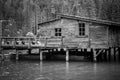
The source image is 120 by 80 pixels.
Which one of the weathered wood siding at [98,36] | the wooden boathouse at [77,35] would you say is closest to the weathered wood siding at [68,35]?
the wooden boathouse at [77,35]

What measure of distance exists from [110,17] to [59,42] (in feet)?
113

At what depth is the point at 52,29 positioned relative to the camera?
31188mm

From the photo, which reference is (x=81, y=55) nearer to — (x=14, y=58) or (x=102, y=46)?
(x=102, y=46)

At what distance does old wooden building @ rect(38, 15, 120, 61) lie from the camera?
29.7 metres

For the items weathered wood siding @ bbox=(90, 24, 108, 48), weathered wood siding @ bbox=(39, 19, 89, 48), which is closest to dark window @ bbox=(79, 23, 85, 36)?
weathered wood siding @ bbox=(39, 19, 89, 48)

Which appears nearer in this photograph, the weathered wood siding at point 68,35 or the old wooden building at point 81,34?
the old wooden building at point 81,34

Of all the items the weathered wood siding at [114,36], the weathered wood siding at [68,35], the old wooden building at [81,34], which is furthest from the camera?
the weathered wood siding at [114,36]

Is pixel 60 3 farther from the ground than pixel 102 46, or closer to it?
farther from the ground

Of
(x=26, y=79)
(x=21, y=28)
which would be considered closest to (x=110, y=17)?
(x=21, y=28)

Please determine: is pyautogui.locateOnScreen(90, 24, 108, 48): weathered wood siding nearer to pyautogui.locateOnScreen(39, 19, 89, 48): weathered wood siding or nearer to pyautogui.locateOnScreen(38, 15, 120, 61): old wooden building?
pyautogui.locateOnScreen(38, 15, 120, 61): old wooden building

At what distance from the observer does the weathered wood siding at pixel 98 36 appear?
2970 cm

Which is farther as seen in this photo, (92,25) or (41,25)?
(41,25)

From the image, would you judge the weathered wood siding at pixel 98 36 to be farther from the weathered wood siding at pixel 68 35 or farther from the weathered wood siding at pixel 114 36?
the weathered wood siding at pixel 114 36

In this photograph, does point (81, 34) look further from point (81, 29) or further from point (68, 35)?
point (68, 35)
